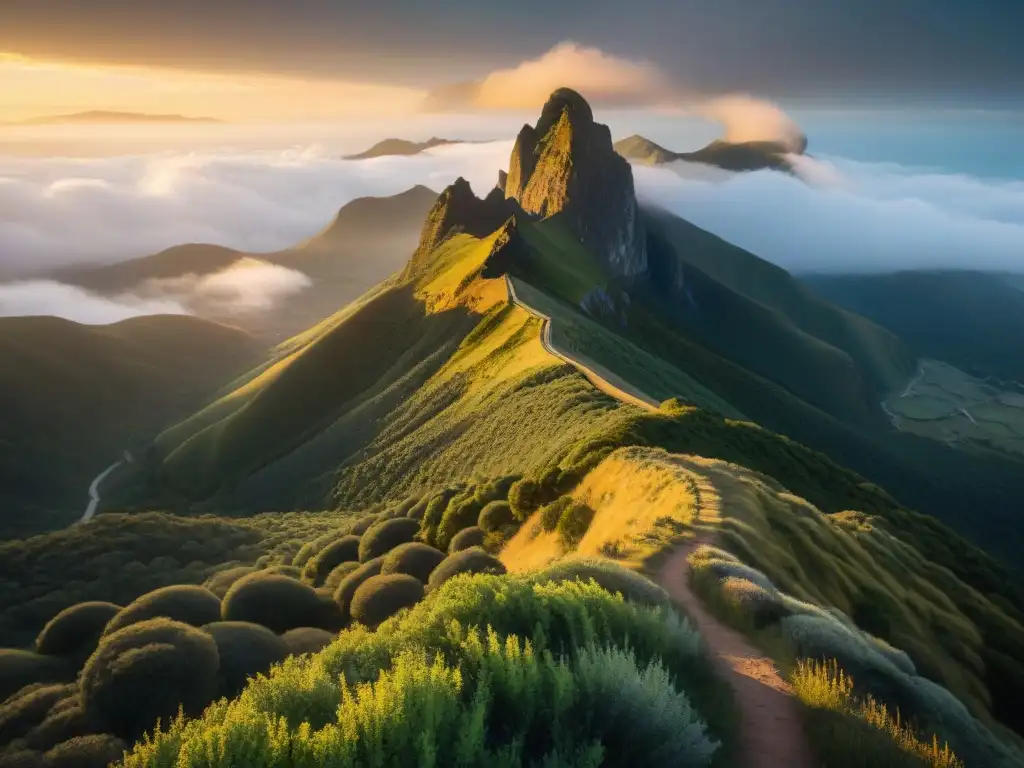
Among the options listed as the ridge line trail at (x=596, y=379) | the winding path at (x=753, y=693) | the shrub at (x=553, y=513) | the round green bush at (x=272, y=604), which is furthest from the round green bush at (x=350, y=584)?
the ridge line trail at (x=596, y=379)

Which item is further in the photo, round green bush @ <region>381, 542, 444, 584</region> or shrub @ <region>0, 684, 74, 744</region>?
round green bush @ <region>381, 542, 444, 584</region>

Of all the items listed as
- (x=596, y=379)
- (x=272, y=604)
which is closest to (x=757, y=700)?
(x=272, y=604)

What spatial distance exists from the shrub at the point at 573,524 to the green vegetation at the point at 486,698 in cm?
1458

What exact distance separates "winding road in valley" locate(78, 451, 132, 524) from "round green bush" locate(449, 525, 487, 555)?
10594 cm

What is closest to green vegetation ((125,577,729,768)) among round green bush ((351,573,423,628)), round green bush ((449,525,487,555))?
round green bush ((351,573,423,628))

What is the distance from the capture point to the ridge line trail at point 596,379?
48.9 meters

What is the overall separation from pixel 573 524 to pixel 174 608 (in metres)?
15.1

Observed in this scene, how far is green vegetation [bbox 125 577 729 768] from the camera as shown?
7574mm

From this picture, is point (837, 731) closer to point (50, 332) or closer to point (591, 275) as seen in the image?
point (591, 275)

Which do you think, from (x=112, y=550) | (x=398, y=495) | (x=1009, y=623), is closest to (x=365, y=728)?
(x=1009, y=623)

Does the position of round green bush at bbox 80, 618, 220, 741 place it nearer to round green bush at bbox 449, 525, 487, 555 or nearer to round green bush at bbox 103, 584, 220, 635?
round green bush at bbox 103, 584, 220, 635

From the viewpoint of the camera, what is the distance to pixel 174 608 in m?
26.2

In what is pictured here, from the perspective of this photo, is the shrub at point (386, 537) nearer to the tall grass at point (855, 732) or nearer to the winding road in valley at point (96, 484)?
the tall grass at point (855, 732)

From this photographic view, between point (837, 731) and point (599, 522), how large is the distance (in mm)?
16300
